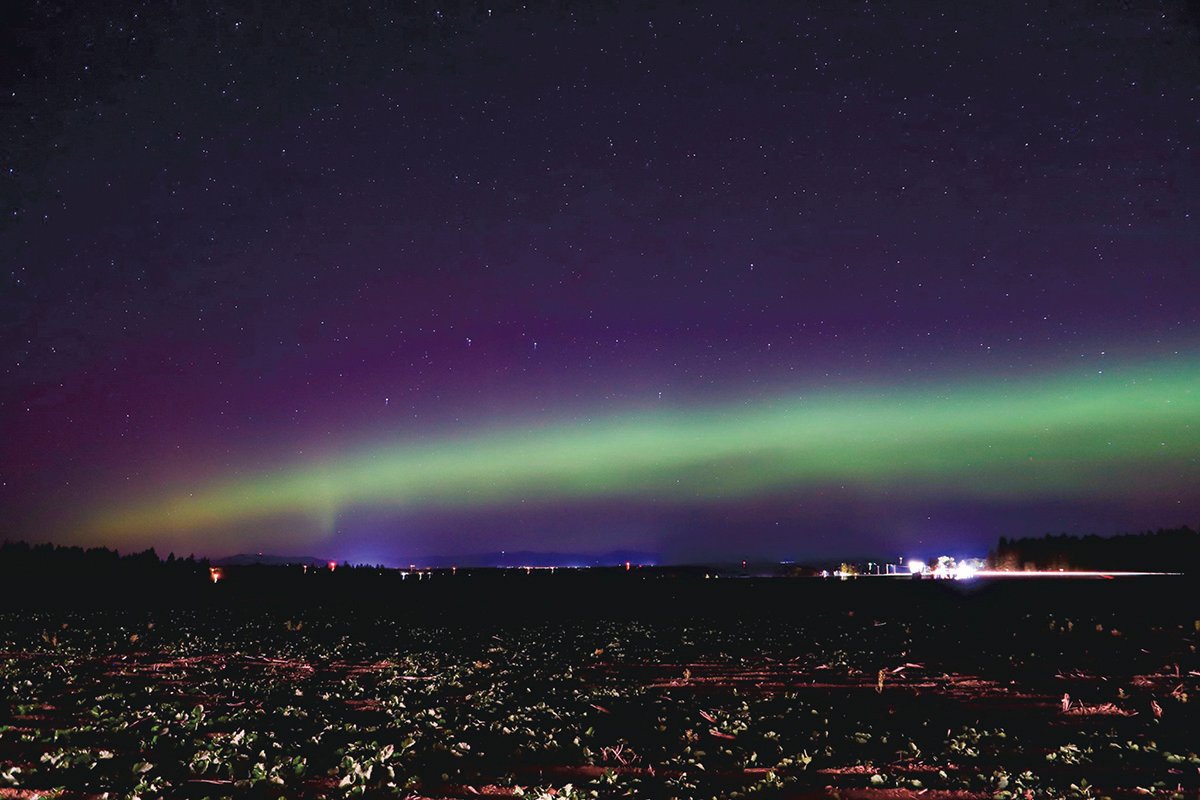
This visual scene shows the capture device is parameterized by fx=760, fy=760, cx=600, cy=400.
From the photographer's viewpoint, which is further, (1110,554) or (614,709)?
(1110,554)

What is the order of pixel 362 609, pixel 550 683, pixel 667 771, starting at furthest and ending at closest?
pixel 362 609 < pixel 550 683 < pixel 667 771

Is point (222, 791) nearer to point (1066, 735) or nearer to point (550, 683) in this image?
point (550, 683)

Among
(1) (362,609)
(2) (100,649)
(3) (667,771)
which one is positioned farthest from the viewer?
(1) (362,609)

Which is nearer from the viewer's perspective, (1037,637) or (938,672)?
(938,672)

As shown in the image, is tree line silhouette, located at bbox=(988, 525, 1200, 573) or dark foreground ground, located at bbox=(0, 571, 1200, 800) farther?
tree line silhouette, located at bbox=(988, 525, 1200, 573)

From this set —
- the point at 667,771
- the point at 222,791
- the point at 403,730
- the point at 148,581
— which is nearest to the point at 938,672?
the point at 667,771

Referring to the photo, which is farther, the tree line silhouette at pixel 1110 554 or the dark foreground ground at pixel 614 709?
the tree line silhouette at pixel 1110 554
